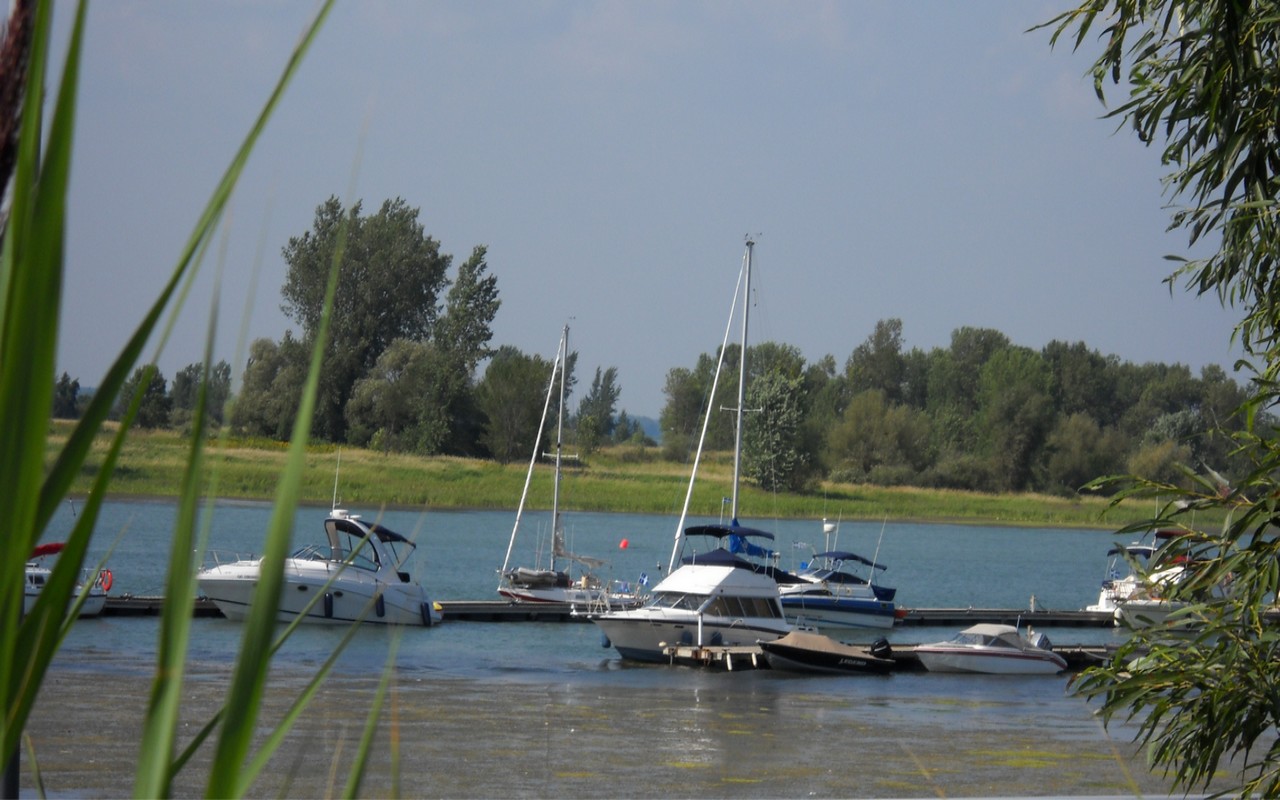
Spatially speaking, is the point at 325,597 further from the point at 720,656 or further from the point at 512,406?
the point at 512,406

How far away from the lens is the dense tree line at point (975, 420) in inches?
2894

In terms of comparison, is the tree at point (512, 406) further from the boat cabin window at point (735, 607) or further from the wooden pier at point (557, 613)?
the boat cabin window at point (735, 607)

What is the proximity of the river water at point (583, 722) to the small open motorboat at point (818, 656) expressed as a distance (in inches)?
10.9

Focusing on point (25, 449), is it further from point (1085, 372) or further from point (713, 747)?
point (1085, 372)

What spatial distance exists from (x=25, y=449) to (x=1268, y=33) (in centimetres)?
541

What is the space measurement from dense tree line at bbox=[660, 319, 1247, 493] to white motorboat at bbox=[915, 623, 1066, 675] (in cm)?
3067

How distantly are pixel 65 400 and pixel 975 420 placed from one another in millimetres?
93773

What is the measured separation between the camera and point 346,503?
60.2 m

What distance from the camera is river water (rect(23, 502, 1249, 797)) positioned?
13977mm

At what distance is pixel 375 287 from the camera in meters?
73.1

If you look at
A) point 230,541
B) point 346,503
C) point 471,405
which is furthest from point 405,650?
point 471,405

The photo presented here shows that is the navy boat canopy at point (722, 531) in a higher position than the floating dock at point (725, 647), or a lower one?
higher

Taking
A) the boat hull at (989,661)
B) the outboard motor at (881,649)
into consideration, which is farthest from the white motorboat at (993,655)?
the outboard motor at (881,649)

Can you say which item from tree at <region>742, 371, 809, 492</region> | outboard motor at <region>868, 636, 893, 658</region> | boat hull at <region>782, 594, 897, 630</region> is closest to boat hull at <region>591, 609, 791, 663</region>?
outboard motor at <region>868, 636, 893, 658</region>
